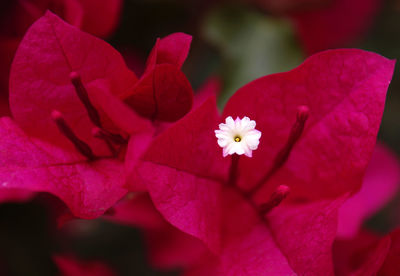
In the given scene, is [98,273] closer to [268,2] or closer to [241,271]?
[241,271]

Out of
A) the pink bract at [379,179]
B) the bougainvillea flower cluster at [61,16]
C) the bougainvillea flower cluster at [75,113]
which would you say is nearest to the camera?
the bougainvillea flower cluster at [75,113]

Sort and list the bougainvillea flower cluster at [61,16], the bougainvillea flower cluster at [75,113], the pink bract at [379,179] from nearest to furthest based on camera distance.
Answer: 1. the bougainvillea flower cluster at [75,113]
2. the bougainvillea flower cluster at [61,16]
3. the pink bract at [379,179]

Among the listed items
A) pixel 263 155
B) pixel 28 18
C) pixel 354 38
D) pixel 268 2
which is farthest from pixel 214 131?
pixel 354 38

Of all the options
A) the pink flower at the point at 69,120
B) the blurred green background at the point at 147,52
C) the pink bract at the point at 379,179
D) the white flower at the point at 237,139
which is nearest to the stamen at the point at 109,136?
the pink flower at the point at 69,120

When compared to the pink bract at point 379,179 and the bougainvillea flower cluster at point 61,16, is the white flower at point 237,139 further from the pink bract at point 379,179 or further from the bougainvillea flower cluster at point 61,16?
the pink bract at point 379,179

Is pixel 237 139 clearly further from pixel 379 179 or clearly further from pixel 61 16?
pixel 379 179

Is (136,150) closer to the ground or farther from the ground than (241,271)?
farther from the ground
